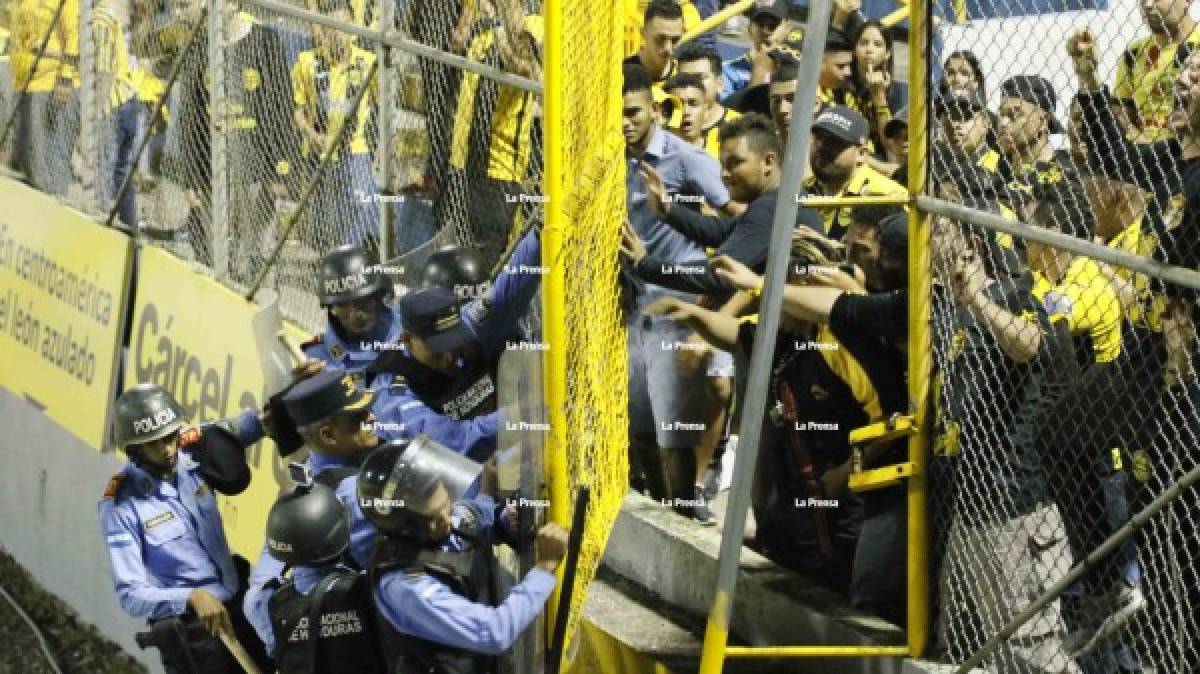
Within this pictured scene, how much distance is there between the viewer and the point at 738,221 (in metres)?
7.52

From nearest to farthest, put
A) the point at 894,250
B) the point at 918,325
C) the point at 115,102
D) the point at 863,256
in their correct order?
the point at 918,325
the point at 894,250
the point at 863,256
the point at 115,102

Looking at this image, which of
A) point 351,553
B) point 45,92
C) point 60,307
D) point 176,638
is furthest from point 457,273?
point 45,92

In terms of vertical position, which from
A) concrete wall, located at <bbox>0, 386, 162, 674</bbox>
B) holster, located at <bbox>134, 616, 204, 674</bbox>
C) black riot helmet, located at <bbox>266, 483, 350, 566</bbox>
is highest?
black riot helmet, located at <bbox>266, 483, 350, 566</bbox>

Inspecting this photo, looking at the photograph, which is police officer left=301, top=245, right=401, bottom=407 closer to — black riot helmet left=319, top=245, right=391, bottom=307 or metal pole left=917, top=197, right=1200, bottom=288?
black riot helmet left=319, top=245, right=391, bottom=307

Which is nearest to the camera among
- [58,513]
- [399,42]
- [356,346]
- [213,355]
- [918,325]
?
[918,325]

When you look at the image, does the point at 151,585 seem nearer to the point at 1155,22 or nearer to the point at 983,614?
the point at 983,614

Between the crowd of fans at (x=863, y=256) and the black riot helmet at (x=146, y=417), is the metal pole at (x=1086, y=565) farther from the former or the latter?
the black riot helmet at (x=146, y=417)

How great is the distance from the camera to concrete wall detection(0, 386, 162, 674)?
11.1m

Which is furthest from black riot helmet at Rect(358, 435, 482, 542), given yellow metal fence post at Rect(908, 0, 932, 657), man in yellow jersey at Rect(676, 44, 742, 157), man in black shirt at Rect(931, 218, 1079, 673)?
man in yellow jersey at Rect(676, 44, 742, 157)

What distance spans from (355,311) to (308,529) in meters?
1.67

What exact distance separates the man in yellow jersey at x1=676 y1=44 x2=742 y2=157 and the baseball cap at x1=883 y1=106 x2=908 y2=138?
105 centimetres

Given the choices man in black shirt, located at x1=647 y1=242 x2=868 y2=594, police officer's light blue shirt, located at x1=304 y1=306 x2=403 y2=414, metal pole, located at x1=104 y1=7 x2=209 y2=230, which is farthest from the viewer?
metal pole, located at x1=104 y1=7 x2=209 y2=230

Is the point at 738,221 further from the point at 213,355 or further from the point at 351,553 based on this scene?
the point at 213,355

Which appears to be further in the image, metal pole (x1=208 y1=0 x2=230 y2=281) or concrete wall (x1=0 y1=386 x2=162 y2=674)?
concrete wall (x1=0 y1=386 x2=162 y2=674)
